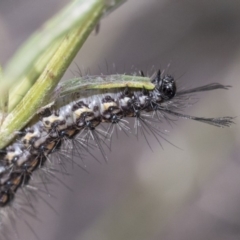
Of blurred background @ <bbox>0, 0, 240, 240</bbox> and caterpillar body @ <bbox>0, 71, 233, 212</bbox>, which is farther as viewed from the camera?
blurred background @ <bbox>0, 0, 240, 240</bbox>

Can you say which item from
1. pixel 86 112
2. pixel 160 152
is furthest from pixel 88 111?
pixel 160 152

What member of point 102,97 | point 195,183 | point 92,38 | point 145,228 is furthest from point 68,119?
point 92,38

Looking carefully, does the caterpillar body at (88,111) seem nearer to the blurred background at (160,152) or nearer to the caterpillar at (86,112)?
the caterpillar at (86,112)

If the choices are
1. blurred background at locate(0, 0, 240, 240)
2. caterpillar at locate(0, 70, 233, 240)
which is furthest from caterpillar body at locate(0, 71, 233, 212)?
blurred background at locate(0, 0, 240, 240)

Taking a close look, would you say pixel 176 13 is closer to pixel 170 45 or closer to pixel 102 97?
pixel 170 45

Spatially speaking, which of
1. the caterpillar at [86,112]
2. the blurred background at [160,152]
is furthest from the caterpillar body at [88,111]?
the blurred background at [160,152]

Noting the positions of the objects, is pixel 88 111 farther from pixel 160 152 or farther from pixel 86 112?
pixel 160 152

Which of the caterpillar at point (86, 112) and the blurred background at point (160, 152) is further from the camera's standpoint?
the blurred background at point (160, 152)

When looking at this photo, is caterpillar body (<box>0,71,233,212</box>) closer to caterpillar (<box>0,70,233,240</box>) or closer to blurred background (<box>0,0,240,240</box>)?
caterpillar (<box>0,70,233,240</box>)

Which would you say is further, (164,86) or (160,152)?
(160,152)
